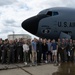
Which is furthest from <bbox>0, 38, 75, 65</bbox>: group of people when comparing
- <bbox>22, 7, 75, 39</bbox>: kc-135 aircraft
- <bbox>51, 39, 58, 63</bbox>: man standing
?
<bbox>22, 7, 75, 39</bbox>: kc-135 aircraft

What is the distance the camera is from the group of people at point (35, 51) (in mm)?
14797

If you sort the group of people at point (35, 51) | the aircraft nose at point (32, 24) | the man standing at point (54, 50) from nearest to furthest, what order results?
1. the group of people at point (35, 51)
2. the man standing at point (54, 50)
3. the aircraft nose at point (32, 24)

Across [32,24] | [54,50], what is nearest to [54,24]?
[32,24]

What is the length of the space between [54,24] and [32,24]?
186cm

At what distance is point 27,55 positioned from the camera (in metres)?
14.8

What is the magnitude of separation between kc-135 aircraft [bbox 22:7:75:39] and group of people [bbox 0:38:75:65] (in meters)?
3.49

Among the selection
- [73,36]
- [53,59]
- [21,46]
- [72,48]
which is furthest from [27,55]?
[73,36]

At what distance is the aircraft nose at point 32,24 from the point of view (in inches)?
740

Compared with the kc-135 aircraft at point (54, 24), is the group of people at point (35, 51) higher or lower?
lower

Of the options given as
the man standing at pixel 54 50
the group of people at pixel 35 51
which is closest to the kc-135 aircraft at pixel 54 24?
the group of people at pixel 35 51

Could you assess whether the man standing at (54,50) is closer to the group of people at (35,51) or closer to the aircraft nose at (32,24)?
the group of people at (35,51)

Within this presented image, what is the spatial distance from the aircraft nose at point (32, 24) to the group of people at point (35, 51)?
352 centimetres

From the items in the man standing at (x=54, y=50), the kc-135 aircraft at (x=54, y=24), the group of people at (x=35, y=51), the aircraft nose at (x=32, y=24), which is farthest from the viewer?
the kc-135 aircraft at (x=54, y=24)

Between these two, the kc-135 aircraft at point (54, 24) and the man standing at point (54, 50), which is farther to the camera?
the kc-135 aircraft at point (54, 24)
